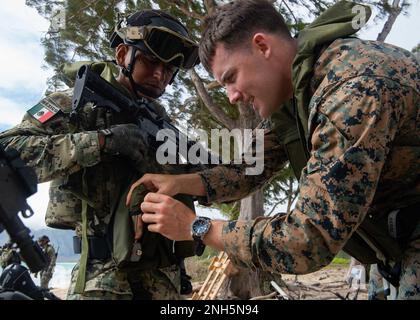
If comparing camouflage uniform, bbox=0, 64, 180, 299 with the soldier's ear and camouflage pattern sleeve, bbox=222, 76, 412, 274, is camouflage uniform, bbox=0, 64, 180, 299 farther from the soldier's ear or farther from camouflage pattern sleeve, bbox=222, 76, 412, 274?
camouflage pattern sleeve, bbox=222, 76, 412, 274

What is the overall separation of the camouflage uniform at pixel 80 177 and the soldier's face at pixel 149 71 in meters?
0.17

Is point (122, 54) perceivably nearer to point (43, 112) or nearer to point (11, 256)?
point (43, 112)

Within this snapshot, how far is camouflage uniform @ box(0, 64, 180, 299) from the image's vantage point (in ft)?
6.46

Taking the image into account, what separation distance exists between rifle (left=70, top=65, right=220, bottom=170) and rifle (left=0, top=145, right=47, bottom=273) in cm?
62

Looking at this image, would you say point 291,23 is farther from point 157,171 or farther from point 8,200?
point 8,200

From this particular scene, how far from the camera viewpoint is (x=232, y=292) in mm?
8953

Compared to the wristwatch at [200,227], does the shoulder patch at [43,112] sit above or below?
above

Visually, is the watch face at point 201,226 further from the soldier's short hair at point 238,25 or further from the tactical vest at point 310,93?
the soldier's short hair at point 238,25

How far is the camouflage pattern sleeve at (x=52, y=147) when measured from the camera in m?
1.95

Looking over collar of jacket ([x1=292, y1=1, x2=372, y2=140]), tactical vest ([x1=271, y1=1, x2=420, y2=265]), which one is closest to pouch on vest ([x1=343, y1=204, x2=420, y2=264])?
tactical vest ([x1=271, y1=1, x2=420, y2=265])

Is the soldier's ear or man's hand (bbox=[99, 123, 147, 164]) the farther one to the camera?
the soldier's ear

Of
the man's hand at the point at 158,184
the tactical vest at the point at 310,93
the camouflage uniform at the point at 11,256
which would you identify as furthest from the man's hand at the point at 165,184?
the tactical vest at the point at 310,93
